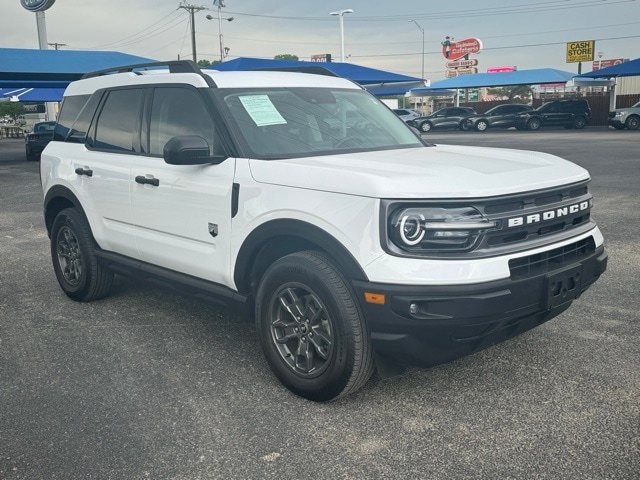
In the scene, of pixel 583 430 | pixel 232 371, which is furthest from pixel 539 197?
pixel 232 371

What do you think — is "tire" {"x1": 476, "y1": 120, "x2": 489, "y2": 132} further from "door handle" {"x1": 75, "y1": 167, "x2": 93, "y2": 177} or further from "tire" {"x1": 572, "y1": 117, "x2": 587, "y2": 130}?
"door handle" {"x1": 75, "y1": 167, "x2": 93, "y2": 177}

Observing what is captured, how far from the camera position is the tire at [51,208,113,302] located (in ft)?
17.9

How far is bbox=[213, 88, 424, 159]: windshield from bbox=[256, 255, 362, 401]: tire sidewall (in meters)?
0.78

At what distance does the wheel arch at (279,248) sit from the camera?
11.0 ft

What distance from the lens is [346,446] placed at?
3.20 m

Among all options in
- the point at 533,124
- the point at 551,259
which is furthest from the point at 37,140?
the point at 533,124

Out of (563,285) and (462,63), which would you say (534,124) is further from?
(462,63)

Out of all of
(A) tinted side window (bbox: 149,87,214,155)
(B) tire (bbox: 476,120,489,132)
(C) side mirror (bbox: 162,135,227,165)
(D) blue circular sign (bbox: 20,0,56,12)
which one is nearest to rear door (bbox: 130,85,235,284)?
(A) tinted side window (bbox: 149,87,214,155)

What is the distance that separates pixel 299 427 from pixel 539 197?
1770 mm

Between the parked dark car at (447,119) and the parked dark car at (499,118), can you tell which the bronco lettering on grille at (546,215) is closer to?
the parked dark car at (499,118)

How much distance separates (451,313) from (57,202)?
4.16 metres

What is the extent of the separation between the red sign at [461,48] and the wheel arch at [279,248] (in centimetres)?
8048

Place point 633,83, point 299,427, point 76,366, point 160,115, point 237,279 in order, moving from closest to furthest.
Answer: point 299,427 → point 237,279 → point 76,366 → point 160,115 → point 633,83

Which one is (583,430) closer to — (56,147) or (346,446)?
(346,446)
